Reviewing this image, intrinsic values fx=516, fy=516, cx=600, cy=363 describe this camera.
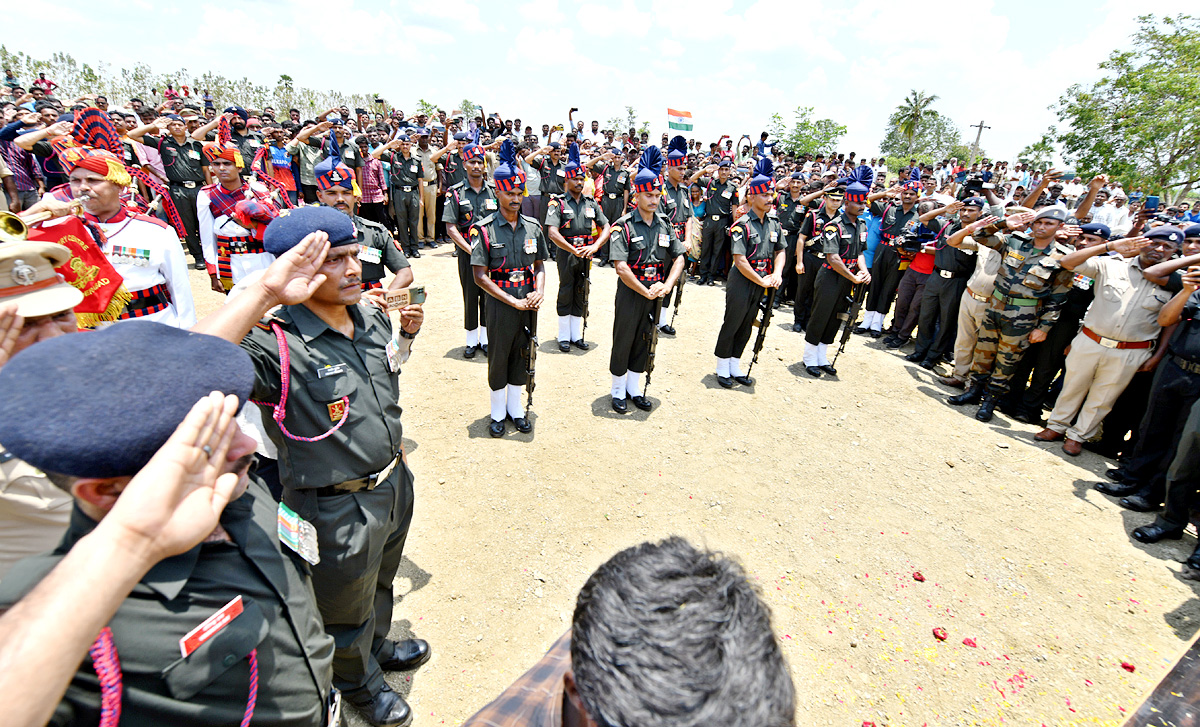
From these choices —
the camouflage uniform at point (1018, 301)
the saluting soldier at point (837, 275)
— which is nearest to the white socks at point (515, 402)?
the saluting soldier at point (837, 275)

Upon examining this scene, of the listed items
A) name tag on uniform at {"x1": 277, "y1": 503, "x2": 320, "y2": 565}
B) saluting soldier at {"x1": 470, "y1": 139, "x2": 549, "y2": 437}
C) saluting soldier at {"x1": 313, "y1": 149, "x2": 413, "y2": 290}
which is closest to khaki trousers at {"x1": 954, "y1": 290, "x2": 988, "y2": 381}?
saluting soldier at {"x1": 470, "y1": 139, "x2": 549, "y2": 437}

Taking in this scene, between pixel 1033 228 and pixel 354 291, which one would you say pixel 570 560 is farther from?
pixel 1033 228

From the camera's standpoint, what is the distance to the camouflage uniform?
19.0ft

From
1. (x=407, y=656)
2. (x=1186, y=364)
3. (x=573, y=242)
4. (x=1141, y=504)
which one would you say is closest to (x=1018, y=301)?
(x=1186, y=364)

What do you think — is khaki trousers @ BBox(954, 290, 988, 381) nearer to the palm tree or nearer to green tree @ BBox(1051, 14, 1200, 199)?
green tree @ BBox(1051, 14, 1200, 199)

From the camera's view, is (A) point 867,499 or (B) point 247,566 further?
(A) point 867,499

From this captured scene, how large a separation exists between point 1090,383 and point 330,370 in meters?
7.32

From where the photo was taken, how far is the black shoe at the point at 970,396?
22.2ft

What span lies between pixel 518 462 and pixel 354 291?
9.78ft

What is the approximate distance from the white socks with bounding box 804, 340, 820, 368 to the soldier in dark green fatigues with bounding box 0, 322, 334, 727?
23.8ft

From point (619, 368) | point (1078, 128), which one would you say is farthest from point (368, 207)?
point (1078, 128)

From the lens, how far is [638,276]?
578 centimetres

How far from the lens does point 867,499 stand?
4.80m

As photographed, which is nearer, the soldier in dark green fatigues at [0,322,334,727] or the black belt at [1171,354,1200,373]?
the soldier in dark green fatigues at [0,322,334,727]
